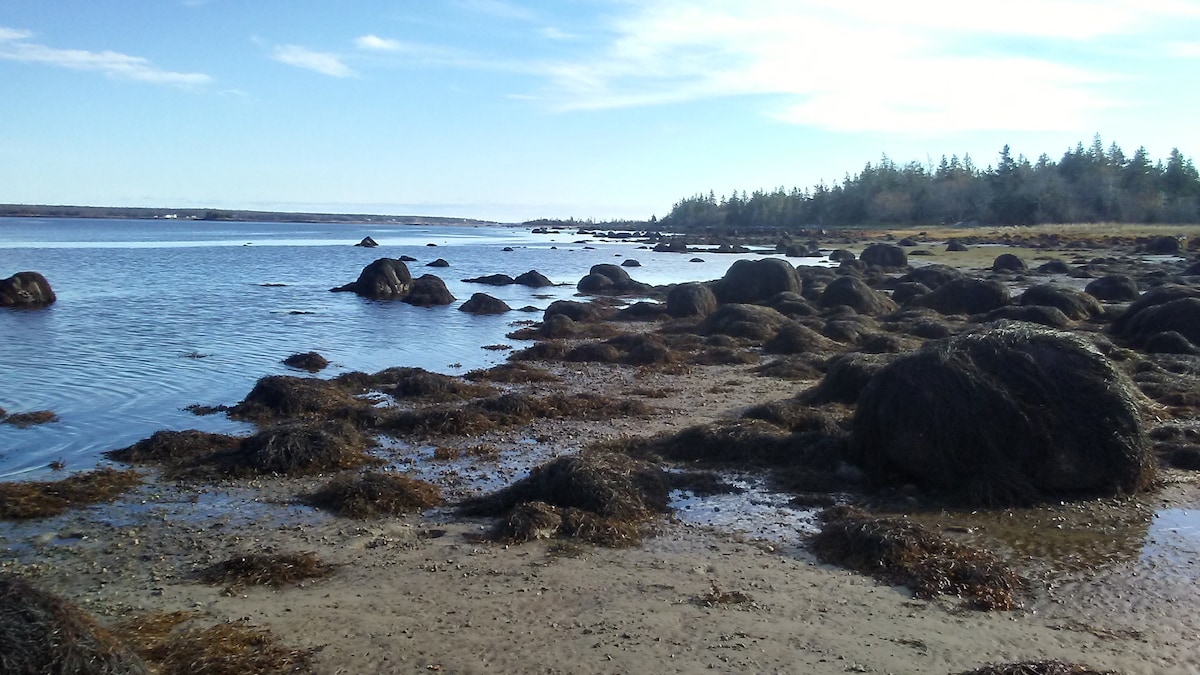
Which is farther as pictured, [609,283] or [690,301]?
[609,283]

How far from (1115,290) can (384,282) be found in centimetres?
2943

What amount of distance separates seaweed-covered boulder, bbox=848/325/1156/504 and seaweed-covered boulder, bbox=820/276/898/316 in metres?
20.0

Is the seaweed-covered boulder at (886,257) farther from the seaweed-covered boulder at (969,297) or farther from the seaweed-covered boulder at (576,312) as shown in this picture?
the seaweed-covered boulder at (576,312)

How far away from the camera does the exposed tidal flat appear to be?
7.15 m

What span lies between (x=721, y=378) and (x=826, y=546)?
35.1ft

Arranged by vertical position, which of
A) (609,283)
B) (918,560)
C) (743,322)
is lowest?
(609,283)

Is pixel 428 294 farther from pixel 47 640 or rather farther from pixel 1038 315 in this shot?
pixel 47 640

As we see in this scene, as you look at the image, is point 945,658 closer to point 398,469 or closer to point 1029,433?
point 1029,433

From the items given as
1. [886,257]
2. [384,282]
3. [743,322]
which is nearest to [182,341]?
[384,282]

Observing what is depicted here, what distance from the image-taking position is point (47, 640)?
213 inches

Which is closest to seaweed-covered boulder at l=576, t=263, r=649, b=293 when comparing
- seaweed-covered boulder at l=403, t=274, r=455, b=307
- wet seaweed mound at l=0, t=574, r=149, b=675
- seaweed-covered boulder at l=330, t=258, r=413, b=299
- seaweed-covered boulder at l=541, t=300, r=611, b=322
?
seaweed-covered boulder at l=403, t=274, r=455, b=307

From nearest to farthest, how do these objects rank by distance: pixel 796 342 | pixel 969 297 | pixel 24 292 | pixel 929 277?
pixel 796 342
pixel 969 297
pixel 24 292
pixel 929 277

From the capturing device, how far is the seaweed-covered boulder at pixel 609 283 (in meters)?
44.3

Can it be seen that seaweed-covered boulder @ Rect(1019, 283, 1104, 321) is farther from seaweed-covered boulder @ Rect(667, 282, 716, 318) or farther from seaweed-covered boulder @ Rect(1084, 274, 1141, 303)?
seaweed-covered boulder @ Rect(667, 282, 716, 318)
